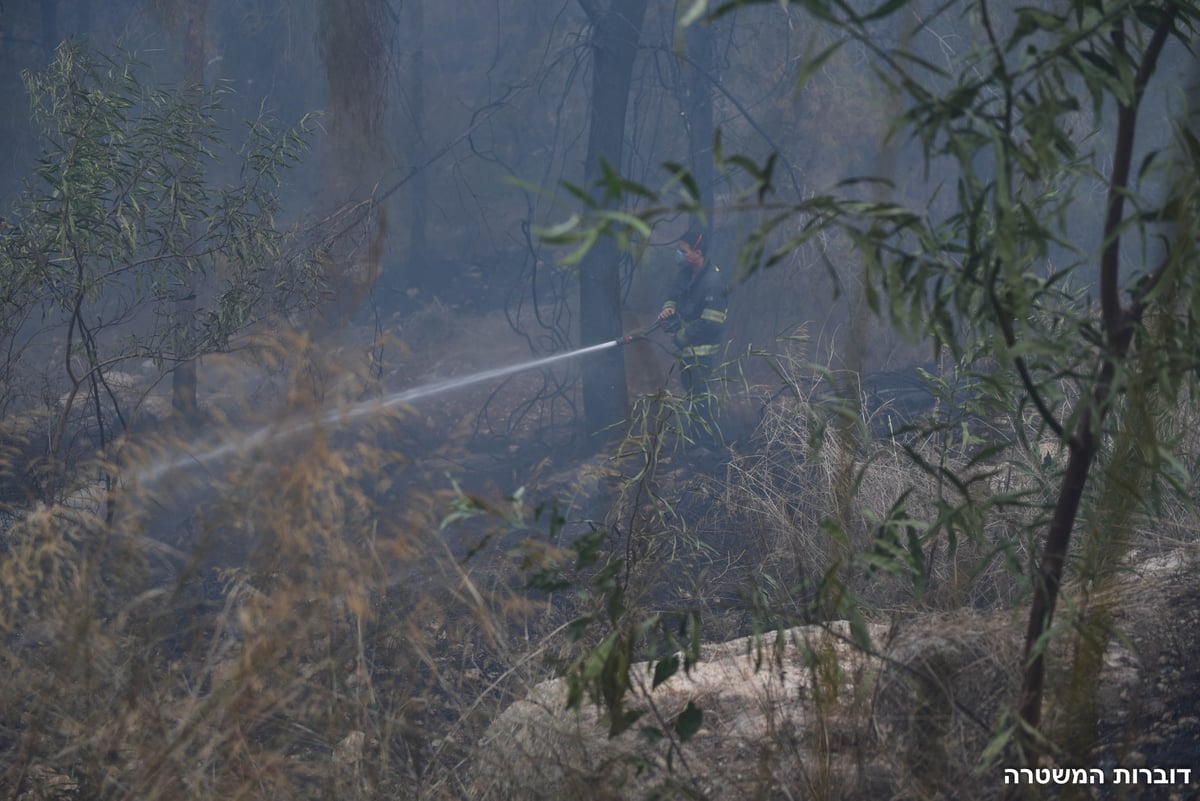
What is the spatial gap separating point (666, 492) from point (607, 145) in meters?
2.99

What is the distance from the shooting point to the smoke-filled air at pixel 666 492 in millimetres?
1572

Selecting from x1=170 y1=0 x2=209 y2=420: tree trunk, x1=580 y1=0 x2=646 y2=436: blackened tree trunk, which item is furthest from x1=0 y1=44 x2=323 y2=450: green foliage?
x1=580 y1=0 x2=646 y2=436: blackened tree trunk

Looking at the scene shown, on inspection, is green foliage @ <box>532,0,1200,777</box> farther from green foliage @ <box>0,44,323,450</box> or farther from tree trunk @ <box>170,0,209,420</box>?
tree trunk @ <box>170,0,209,420</box>

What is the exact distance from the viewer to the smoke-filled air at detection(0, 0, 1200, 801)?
5.16 ft

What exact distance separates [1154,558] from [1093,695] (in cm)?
124

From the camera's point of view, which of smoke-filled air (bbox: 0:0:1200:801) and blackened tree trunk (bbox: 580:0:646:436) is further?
blackened tree trunk (bbox: 580:0:646:436)

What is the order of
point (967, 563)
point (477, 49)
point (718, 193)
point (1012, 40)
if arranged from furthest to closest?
1. point (477, 49)
2. point (718, 193)
3. point (967, 563)
4. point (1012, 40)

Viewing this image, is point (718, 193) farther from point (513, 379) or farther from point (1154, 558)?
point (1154, 558)

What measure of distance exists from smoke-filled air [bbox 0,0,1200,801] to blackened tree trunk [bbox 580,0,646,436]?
43mm

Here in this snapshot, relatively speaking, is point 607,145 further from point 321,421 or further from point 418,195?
point 418,195

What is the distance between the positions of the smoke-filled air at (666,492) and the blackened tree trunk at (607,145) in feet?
0.14

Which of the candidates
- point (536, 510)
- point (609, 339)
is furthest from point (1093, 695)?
point (609, 339)

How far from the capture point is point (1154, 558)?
3.00m

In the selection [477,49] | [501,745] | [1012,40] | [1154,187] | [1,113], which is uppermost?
[477,49]
